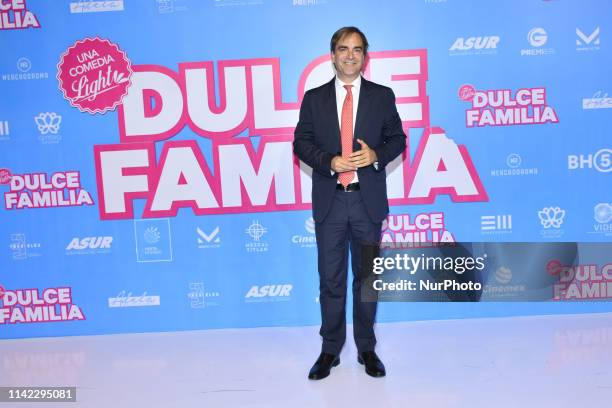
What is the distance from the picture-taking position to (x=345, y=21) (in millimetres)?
3758

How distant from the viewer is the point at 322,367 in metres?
3.09

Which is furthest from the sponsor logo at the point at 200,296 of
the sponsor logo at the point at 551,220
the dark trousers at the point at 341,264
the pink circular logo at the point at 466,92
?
the sponsor logo at the point at 551,220

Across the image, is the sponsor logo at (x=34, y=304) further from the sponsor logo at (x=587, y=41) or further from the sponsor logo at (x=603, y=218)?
the sponsor logo at (x=587, y=41)

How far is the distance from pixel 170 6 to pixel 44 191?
1.43 meters

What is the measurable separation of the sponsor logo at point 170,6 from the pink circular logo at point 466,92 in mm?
1814

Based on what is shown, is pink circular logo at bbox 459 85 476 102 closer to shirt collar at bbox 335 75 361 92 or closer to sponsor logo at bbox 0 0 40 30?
shirt collar at bbox 335 75 361 92

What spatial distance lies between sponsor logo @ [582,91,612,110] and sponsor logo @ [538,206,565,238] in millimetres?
678

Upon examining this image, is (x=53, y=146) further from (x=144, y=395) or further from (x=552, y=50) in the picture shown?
(x=552, y=50)

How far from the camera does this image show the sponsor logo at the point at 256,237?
3.90m

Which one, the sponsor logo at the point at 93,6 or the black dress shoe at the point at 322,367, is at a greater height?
the sponsor logo at the point at 93,6

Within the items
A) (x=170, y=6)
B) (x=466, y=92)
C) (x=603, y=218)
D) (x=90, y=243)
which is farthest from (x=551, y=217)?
(x=90, y=243)

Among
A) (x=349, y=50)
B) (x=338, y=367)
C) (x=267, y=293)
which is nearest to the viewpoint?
(x=349, y=50)

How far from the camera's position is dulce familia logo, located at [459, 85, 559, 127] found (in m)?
3.79

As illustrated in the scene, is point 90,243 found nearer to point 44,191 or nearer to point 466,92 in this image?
point 44,191
